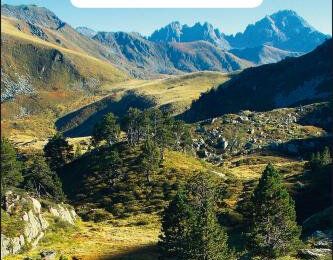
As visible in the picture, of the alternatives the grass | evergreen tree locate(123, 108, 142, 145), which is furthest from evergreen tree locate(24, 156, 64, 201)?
evergreen tree locate(123, 108, 142, 145)

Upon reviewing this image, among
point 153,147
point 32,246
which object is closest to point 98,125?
point 153,147

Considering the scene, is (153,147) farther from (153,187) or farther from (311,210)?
(311,210)

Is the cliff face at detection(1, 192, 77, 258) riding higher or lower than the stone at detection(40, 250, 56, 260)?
higher

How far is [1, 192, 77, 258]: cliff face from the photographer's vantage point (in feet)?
255

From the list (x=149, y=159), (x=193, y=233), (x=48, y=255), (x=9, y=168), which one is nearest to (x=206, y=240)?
(x=193, y=233)

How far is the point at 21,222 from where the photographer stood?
82.7 metres

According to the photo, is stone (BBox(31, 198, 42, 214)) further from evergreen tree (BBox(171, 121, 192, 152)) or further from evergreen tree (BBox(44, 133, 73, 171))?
evergreen tree (BBox(171, 121, 192, 152))

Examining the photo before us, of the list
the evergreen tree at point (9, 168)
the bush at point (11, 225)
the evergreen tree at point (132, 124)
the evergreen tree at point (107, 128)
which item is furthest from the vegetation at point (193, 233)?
the evergreen tree at point (132, 124)

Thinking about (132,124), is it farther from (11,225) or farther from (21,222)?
(11,225)

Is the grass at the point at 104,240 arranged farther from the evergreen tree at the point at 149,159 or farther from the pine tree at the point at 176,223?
the evergreen tree at the point at 149,159

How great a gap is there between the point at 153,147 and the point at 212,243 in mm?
75097

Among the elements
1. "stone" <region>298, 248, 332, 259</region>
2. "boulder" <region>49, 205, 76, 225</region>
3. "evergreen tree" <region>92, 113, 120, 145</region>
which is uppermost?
"evergreen tree" <region>92, 113, 120, 145</region>

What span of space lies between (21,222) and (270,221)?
43569 mm

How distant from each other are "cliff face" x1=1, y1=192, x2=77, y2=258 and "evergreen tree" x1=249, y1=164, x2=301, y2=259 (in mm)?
39040
